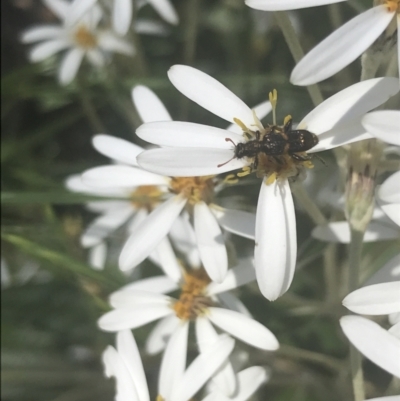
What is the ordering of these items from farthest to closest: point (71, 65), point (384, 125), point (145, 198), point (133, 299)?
point (71, 65), point (145, 198), point (133, 299), point (384, 125)

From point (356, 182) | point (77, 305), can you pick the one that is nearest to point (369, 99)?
point (356, 182)

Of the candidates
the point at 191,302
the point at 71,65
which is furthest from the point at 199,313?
the point at 71,65

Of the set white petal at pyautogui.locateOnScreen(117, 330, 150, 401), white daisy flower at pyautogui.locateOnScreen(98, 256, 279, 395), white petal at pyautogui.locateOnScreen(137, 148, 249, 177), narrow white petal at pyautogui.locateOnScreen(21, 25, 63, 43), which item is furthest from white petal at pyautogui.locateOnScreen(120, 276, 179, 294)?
narrow white petal at pyautogui.locateOnScreen(21, 25, 63, 43)

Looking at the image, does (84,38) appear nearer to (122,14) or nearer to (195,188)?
(122,14)

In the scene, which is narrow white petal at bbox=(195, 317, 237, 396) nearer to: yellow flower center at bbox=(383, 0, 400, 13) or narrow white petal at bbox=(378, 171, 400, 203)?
narrow white petal at bbox=(378, 171, 400, 203)

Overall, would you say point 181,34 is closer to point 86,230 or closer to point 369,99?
point 86,230

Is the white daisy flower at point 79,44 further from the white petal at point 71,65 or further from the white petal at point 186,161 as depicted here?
the white petal at point 186,161
